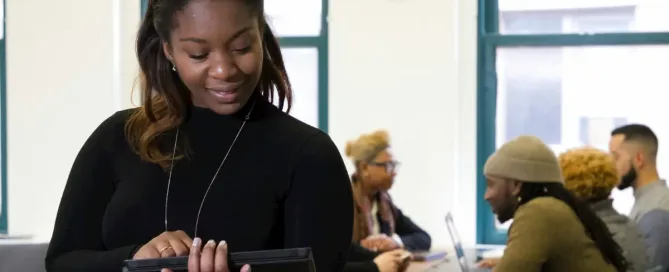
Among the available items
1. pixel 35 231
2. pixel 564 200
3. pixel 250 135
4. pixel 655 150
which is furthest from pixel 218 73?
pixel 35 231

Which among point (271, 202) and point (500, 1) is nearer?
point (271, 202)

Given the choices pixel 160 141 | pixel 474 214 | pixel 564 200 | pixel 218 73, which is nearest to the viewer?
pixel 218 73

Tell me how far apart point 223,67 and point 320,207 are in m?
0.20

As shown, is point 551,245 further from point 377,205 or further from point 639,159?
point 639,159

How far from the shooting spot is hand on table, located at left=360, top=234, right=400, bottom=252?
3.69 meters

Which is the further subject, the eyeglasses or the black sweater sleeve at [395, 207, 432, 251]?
the black sweater sleeve at [395, 207, 432, 251]

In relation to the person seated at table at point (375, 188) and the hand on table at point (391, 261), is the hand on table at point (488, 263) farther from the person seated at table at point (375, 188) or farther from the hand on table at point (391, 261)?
the hand on table at point (391, 261)

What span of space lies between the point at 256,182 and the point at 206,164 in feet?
0.27

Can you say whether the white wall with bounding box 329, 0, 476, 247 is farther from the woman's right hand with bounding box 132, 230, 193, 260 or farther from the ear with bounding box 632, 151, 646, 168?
the woman's right hand with bounding box 132, 230, 193, 260

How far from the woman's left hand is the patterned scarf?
2725mm

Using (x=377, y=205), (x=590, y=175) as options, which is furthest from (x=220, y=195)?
(x=377, y=205)

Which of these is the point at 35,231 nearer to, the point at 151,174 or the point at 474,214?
the point at 474,214

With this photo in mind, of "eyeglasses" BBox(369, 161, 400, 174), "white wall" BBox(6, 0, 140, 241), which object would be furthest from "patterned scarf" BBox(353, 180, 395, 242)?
"white wall" BBox(6, 0, 140, 241)

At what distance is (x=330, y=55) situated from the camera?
4758mm
